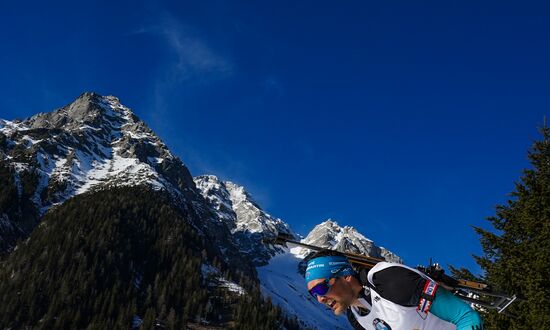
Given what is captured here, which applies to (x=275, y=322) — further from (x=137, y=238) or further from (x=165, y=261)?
(x=137, y=238)

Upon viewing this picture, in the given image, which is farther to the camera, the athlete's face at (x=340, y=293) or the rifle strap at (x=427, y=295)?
the athlete's face at (x=340, y=293)

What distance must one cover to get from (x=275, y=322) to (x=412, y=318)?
546 ft

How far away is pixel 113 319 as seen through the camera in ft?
439

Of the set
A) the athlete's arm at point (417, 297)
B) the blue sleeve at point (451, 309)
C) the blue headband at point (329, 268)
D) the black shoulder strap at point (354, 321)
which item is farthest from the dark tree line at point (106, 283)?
the blue sleeve at point (451, 309)

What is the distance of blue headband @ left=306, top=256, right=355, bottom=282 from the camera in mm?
5406

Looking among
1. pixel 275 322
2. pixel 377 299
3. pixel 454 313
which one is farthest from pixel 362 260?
pixel 275 322

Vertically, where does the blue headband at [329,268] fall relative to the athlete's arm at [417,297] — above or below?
above

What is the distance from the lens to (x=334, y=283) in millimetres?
5387

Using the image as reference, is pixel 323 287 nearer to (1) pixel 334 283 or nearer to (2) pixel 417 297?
(1) pixel 334 283

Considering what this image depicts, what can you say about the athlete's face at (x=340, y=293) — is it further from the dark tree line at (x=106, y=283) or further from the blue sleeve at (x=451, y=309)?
the dark tree line at (x=106, y=283)

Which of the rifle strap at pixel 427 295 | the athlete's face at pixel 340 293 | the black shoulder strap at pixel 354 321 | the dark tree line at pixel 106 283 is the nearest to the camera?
the rifle strap at pixel 427 295

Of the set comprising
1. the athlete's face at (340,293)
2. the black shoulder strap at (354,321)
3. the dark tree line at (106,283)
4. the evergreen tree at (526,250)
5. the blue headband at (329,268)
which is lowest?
the black shoulder strap at (354,321)

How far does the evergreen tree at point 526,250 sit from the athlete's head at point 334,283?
7376mm

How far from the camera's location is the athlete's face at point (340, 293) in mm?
5344
